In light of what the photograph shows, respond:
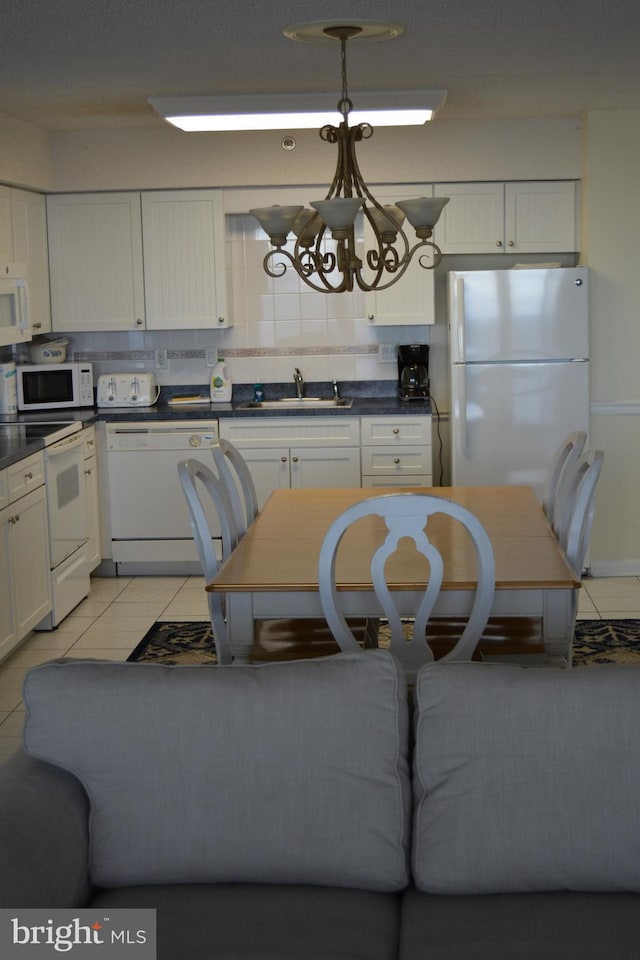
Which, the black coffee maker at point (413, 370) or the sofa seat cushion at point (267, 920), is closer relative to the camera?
the sofa seat cushion at point (267, 920)

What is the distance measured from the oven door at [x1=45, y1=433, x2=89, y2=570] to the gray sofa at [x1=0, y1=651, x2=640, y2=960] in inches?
126

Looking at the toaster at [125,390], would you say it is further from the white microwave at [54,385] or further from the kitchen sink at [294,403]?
the kitchen sink at [294,403]

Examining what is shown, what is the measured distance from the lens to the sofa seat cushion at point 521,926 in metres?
1.88

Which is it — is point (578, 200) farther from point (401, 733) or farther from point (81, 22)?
point (401, 733)

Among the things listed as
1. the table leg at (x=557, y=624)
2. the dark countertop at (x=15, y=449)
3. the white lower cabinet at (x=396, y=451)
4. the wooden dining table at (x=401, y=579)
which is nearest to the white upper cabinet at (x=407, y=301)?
the white lower cabinet at (x=396, y=451)

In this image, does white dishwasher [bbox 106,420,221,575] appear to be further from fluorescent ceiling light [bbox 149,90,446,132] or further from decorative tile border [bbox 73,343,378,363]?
fluorescent ceiling light [bbox 149,90,446,132]

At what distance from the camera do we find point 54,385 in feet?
20.5

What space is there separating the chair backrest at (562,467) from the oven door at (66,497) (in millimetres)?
2315

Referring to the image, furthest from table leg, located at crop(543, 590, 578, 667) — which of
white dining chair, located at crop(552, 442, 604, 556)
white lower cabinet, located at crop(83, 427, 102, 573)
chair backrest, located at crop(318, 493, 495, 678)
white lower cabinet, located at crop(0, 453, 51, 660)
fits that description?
white lower cabinet, located at crop(83, 427, 102, 573)

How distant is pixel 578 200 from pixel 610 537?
1805 mm

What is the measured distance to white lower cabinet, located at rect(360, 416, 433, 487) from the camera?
601 cm

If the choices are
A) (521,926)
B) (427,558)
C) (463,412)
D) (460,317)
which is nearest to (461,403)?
(463,412)

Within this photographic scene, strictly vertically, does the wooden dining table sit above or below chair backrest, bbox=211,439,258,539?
below

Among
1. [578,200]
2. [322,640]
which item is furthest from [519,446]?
[322,640]
